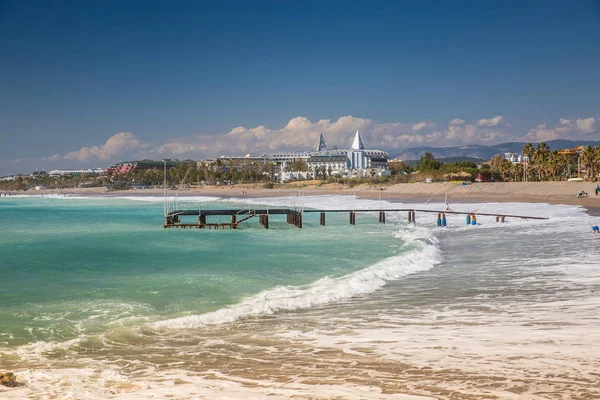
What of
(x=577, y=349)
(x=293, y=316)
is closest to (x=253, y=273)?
(x=293, y=316)

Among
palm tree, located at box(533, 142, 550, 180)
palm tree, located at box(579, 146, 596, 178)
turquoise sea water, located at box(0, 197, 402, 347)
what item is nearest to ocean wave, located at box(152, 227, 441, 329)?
turquoise sea water, located at box(0, 197, 402, 347)

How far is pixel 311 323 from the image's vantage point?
33.7 ft

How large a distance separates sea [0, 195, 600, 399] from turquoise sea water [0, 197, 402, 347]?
0.27 ft

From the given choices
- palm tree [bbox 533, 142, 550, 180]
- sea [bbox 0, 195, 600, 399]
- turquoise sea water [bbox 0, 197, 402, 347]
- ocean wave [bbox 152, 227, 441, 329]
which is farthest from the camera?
palm tree [bbox 533, 142, 550, 180]

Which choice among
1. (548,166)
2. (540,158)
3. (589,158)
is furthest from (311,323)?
(540,158)

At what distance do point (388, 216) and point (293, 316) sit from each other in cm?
3289

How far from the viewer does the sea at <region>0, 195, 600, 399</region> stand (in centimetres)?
656

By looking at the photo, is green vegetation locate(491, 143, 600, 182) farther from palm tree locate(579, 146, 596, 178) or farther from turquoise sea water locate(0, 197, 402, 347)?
turquoise sea water locate(0, 197, 402, 347)

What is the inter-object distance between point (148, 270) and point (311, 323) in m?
9.79

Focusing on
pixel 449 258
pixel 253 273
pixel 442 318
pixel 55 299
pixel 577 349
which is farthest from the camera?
pixel 449 258

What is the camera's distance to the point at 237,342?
9.03 m

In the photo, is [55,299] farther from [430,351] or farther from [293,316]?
[430,351]

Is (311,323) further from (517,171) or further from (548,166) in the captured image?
(517,171)

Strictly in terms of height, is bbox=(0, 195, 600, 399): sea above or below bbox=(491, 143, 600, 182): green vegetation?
below
